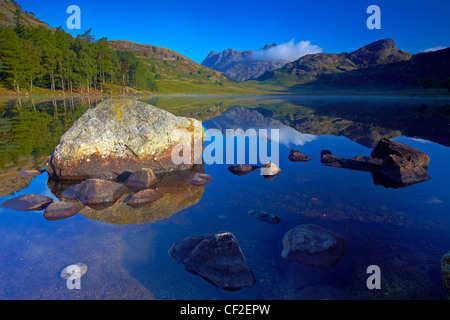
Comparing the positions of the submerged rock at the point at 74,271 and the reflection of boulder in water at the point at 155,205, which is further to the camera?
the reflection of boulder in water at the point at 155,205

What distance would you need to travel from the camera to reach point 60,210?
964 centimetres

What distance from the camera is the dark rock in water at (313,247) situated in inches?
277

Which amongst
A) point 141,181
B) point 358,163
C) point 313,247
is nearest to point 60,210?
point 141,181

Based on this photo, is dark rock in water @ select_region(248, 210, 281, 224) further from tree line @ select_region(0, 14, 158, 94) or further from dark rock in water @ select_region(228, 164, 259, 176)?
tree line @ select_region(0, 14, 158, 94)

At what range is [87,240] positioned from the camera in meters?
7.94

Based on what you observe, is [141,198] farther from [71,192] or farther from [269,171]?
[269,171]

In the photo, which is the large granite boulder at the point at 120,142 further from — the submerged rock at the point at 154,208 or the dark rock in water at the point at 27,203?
the dark rock in water at the point at 27,203

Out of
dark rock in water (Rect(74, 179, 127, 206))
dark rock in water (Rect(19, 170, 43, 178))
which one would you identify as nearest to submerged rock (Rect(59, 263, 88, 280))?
dark rock in water (Rect(74, 179, 127, 206))

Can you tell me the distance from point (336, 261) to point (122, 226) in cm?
719

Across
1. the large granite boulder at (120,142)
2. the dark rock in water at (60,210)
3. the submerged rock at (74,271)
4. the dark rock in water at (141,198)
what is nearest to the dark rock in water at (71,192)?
the dark rock in water at (60,210)

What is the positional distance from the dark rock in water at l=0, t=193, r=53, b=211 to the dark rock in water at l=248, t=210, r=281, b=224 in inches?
346

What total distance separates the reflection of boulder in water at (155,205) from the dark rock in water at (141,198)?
188mm

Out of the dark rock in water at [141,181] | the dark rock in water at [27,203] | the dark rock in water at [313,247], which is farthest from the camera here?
the dark rock in water at [141,181]

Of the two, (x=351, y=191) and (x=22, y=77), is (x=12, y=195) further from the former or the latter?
(x=22, y=77)
